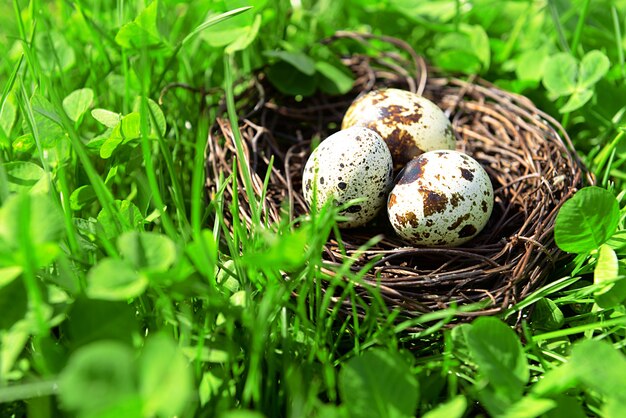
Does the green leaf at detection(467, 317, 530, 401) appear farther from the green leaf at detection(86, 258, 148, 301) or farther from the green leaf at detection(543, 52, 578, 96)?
the green leaf at detection(543, 52, 578, 96)

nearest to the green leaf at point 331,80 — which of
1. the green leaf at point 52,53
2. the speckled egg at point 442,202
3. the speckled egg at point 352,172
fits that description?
the speckled egg at point 352,172

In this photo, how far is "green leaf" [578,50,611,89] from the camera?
1.96 m

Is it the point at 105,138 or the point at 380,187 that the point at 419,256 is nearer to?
the point at 380,187

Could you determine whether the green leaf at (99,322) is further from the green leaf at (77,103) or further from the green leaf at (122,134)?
the green leaf at (77,103)

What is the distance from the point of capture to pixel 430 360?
138 cm

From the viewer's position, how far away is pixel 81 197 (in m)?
1.56

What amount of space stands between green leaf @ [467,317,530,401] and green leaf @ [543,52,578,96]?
3.58 ft

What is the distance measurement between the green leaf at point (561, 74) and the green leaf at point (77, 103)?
1447 mm

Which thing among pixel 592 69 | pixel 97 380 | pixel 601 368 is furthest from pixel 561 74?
pixel 97 380

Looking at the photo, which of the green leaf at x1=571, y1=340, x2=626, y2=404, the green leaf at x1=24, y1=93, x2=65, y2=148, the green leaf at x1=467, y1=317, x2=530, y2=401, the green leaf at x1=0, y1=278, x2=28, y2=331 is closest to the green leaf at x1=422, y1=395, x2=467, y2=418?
the green leaf at x1=467, y1=317, x2=530, y2=401

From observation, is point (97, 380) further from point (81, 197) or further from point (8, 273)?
point (81, 197)

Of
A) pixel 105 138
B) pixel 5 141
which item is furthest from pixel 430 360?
pixel 5 141

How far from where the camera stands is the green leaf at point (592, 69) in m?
1.96

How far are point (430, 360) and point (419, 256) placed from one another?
0.32 meters
